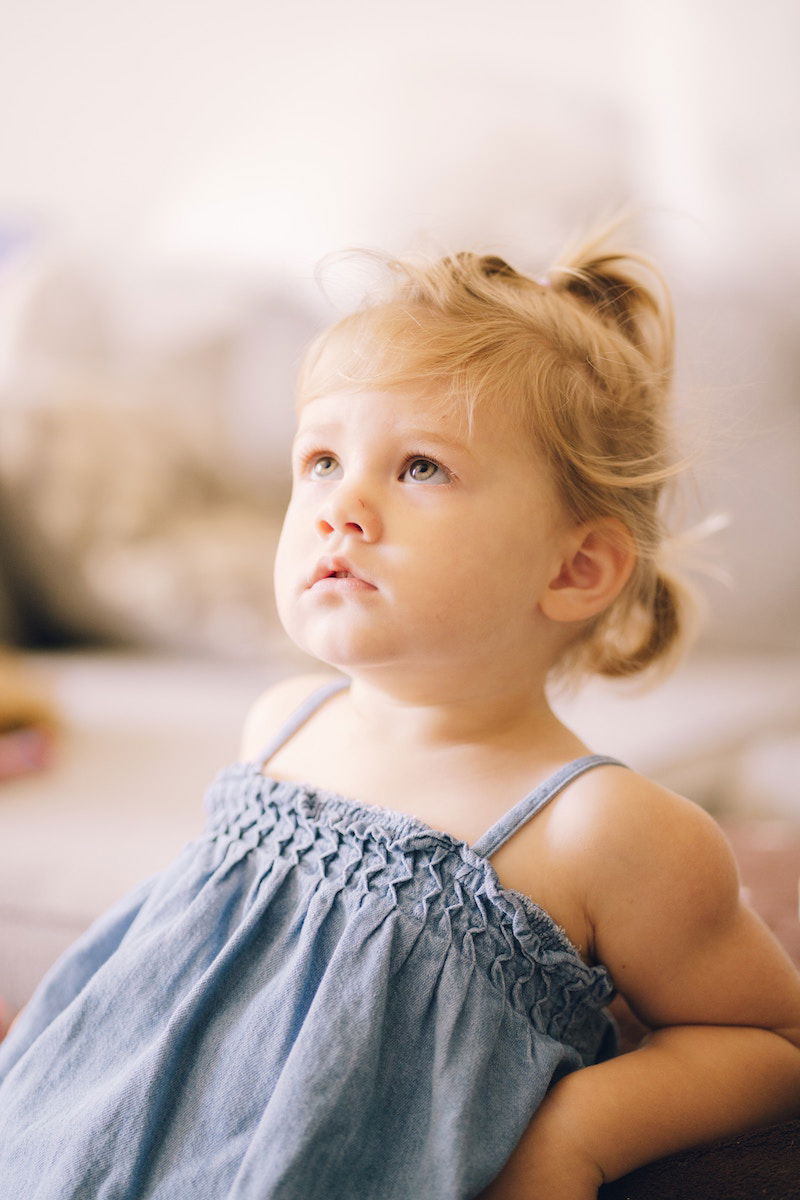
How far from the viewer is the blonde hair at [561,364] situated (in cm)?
61

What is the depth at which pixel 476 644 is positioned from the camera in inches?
23.7

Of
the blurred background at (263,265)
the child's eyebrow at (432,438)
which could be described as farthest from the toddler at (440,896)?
the blurred background at (263,265)

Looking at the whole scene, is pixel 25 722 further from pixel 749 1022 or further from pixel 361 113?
pixel 361 113

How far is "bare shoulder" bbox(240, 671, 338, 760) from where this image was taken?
750 millimetres

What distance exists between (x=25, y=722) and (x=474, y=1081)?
2.91 ft

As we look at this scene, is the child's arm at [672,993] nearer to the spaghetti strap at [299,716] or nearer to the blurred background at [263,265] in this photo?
the spaghetti strap at [299,716]

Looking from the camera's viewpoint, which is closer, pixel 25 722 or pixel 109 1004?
pixel 109 1004

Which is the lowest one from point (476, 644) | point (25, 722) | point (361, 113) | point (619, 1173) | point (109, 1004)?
point (619, 1173)

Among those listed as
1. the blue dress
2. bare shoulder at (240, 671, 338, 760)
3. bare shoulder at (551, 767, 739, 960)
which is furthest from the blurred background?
bare shoulder at (551, 767, 739, 960)

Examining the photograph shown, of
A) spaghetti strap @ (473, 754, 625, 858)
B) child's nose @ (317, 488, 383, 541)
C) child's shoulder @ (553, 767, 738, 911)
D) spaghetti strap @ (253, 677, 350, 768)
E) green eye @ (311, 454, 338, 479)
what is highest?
green eye @ (311, 454, 338, 479)

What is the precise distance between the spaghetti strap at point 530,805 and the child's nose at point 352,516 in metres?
0.16

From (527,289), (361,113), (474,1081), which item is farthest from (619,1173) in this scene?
(361,113)

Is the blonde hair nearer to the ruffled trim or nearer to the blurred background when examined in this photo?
the ruffled trim

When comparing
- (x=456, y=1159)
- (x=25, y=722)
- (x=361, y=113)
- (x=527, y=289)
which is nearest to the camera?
(x=456, y=1159)
